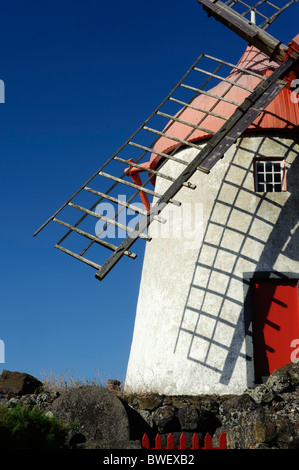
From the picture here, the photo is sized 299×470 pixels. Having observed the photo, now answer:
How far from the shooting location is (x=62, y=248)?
378 inches

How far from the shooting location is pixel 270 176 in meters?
11.6

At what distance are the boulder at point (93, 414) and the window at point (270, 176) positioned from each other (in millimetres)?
5594

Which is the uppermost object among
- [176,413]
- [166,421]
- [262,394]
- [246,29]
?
[246,29]

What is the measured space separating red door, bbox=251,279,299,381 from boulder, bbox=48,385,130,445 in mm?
3733

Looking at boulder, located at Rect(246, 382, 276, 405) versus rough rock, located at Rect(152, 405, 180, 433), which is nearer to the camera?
rough rock, located at Rect(152, 405, 180, 433)

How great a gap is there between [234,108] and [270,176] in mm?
1569

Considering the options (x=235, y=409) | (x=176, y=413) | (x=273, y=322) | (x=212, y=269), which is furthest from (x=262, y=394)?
(x=212, y=269)

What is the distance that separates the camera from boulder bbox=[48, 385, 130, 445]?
300 inches

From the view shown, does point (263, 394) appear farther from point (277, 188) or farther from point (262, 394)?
point (277, 188)

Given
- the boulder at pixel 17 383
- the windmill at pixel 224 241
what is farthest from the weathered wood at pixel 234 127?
the boulder at pixel 17 383

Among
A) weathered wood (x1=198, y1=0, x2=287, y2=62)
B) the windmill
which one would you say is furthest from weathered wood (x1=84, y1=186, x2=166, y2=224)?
weathered wood (x1=198, y1=0, x2=287, y2=62)

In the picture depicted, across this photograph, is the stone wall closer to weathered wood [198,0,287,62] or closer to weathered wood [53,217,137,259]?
weathered wood [53,217,137,259]
